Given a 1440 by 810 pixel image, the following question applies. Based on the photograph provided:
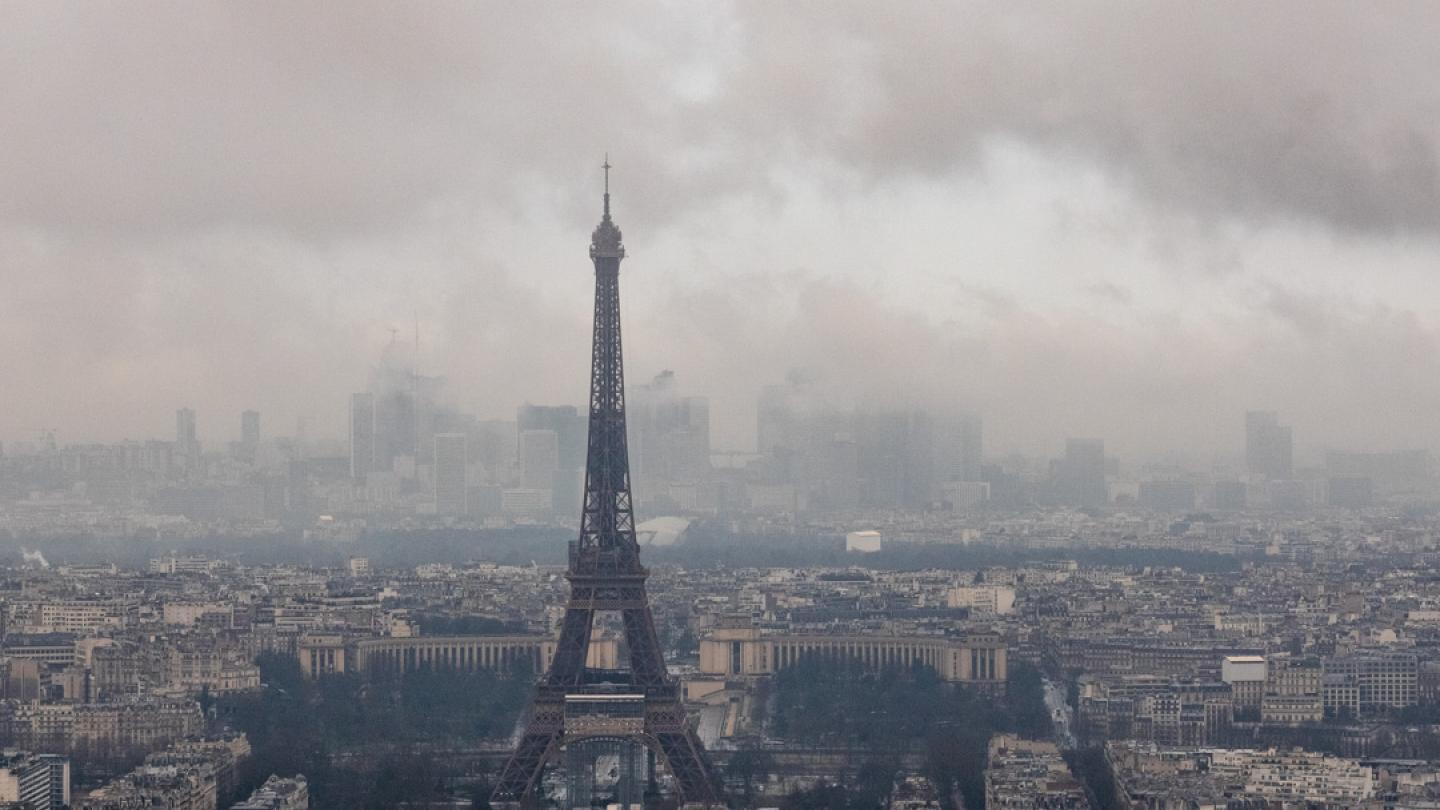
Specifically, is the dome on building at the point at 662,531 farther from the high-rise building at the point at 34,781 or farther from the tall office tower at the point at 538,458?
the high-rise building at the point at 34,781

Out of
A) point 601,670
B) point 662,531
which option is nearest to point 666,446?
point 662,531

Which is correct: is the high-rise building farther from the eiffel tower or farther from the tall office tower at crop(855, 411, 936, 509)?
the tall office tower at crop(855, 411, 936, 509)

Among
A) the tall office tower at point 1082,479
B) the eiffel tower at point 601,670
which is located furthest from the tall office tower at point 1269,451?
the eiffel tower at point 601,670

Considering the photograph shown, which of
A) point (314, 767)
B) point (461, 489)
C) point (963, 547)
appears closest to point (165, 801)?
point (314, 767)

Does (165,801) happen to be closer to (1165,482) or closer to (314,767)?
(314,767)

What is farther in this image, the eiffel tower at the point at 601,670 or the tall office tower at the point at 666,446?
the tall office tower at the point at 666,446
